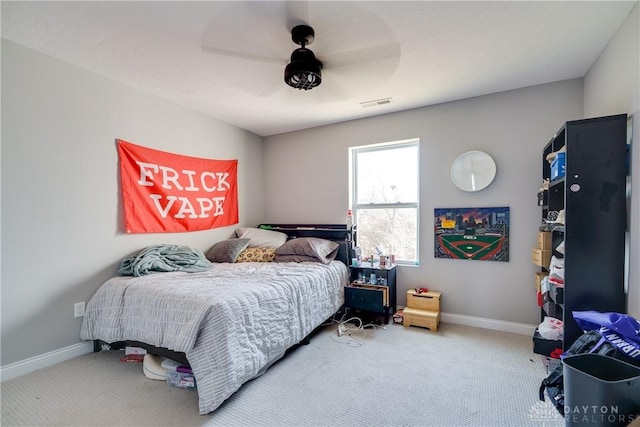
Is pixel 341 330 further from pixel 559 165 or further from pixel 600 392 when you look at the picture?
pixel 559 165

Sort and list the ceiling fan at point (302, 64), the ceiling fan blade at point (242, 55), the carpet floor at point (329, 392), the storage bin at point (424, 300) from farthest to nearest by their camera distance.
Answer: the storage bin at point (424, 300)
the ceiling fan blade at point (242, 55)
the ceiling fan at point (302, 64)
the carpet floor at point (329, 392)

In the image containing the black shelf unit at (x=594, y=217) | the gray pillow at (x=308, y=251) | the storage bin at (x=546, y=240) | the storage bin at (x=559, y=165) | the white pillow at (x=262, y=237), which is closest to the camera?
the black shelf unit at (x=594, y=217)

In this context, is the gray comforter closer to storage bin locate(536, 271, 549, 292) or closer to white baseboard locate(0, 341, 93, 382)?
white baseboard locate(0, 341, 93, 382)

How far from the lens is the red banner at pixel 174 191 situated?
8.70 feet

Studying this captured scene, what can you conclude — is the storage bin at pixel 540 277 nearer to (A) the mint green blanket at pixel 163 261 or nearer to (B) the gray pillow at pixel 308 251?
(B) the gray pillow at pixel 308 251

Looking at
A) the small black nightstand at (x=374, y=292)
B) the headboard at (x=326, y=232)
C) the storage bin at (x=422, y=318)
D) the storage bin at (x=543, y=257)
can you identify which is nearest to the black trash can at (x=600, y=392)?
the storage bin at (x=543, y=257)

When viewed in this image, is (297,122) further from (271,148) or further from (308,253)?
(308,253)

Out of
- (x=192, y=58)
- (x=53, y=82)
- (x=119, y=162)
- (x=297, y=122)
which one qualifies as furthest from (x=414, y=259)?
(x=53, y=82)

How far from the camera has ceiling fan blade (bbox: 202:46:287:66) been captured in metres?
2.07

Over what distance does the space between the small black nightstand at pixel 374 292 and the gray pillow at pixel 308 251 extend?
0.36 m

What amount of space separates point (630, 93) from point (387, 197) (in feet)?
7.15

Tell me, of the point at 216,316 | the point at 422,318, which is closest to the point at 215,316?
the point at 216,316

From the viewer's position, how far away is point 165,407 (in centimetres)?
173

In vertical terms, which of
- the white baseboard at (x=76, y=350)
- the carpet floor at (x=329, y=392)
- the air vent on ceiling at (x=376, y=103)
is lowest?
the carpet floor at (x=329, y=392)
